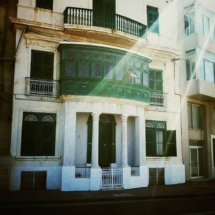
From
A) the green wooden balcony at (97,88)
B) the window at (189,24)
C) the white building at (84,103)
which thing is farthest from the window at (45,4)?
the window at (189,24)

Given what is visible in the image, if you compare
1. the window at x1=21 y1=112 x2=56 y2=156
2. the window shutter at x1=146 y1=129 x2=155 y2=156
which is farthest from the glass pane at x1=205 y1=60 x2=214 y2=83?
the window at x1=21 y1=112 x2=56 y2=156

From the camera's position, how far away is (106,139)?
52.5ft

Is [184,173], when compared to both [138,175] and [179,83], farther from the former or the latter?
[179,83]

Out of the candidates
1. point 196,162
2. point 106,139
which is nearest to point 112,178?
point 106,139

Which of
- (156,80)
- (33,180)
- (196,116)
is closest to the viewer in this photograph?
(33,180)

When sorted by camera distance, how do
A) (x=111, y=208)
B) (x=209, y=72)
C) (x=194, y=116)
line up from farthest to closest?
(x=194, y=116) → (x=209, y=72) → (x=111, y=208)

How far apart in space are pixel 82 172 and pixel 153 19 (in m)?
11.9

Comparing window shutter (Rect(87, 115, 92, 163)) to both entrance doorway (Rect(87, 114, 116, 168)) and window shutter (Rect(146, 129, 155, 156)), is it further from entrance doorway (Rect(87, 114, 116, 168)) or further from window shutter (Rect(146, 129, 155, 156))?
window shutter (Rect(146, 129, 155, 156))

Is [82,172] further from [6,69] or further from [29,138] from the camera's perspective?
[6,69]

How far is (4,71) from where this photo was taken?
14445 mm

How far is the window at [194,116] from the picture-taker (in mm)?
19500

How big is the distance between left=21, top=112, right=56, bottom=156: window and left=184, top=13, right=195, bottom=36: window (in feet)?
39.9

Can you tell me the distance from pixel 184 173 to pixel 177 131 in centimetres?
291

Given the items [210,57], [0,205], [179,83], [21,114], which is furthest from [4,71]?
[210,57]
